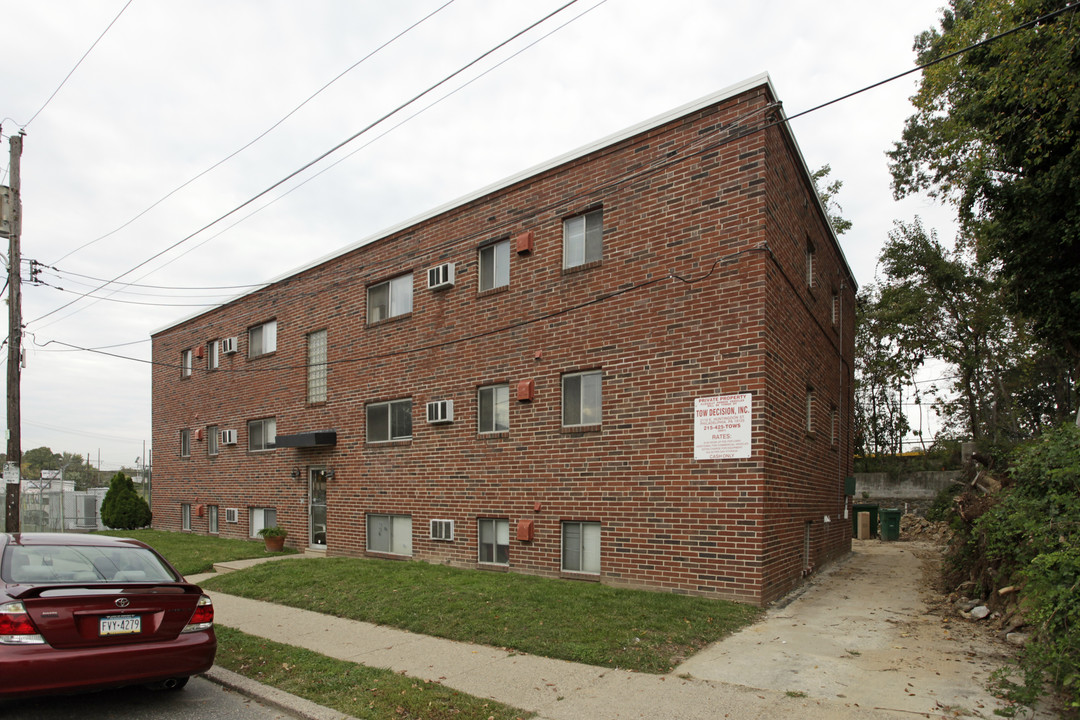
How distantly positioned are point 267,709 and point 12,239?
14.8 m

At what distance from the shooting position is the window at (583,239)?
1163cm

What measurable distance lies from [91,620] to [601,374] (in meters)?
7.58

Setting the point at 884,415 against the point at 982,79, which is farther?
the point at 884,415

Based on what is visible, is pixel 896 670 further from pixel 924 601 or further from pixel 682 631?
pixel 924 601

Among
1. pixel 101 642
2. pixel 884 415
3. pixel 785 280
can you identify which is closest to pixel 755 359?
pixel 785 280

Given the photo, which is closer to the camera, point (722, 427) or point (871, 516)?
point (722, 427)

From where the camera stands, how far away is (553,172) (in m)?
12.1

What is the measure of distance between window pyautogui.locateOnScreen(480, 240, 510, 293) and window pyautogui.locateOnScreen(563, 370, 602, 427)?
2.40 metres

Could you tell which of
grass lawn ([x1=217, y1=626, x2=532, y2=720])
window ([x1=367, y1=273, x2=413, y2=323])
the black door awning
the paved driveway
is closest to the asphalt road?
grass lawn ([x1=217, y1=626, x2=532, y2=720])

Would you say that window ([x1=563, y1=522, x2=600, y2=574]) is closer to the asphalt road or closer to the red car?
the asphalt road

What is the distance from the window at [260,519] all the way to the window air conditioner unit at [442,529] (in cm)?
660

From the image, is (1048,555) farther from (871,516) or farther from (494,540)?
(871,516)

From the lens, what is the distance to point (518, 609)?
8.47m

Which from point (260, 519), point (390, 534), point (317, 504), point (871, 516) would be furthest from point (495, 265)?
point (871, 516)
